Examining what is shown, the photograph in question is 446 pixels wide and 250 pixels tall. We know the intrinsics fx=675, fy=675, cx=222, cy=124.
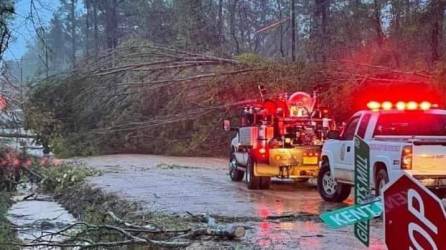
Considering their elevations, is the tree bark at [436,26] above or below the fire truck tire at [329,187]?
above

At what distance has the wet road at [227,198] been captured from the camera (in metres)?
9.23

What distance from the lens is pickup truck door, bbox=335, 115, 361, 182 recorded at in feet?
38.0

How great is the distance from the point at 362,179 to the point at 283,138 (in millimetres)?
11980

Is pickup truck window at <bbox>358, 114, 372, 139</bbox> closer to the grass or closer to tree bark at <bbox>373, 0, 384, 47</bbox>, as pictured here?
the grass

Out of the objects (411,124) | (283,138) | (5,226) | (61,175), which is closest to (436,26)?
(283,138)

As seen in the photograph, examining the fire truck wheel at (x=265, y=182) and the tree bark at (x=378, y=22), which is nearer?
the fire truck wheel at (x=265, y=182)

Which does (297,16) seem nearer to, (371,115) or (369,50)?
(369,50)

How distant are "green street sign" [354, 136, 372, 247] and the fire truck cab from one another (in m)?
11.6

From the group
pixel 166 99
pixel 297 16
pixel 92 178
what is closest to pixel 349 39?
pixel 166 99

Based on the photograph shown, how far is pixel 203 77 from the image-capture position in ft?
81.2

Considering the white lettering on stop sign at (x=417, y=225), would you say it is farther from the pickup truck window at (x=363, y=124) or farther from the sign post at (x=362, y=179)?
the pickup truck window at (x=363, y=124)

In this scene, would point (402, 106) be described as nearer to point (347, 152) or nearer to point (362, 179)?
point (347, 152)

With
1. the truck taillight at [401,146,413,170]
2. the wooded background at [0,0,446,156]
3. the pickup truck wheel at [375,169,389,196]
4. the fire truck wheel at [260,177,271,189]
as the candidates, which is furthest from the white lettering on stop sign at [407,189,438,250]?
the wooded background at [0,0,446,156]

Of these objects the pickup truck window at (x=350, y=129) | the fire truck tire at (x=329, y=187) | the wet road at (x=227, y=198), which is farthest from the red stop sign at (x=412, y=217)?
the fire truck tire at (x=329, y=187)
